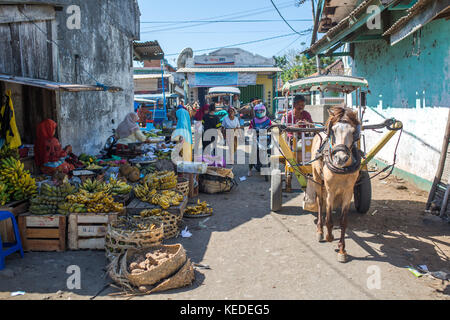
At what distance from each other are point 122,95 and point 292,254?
1076cm

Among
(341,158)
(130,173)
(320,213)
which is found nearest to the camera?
(341,158)

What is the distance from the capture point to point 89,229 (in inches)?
212

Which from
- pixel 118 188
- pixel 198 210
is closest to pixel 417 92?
pixel 198 210

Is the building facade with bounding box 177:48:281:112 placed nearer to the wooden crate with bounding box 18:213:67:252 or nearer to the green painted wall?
the green painted wall

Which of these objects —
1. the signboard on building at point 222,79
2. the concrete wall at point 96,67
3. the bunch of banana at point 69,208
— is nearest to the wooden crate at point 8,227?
the bunch of banana at point 69,208

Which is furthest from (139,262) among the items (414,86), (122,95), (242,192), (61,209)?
(122,95)

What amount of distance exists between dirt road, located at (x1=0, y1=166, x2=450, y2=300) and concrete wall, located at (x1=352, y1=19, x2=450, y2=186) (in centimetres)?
172

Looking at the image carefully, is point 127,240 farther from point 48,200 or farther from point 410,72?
point 410,72

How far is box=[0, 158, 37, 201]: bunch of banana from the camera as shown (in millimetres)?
5500

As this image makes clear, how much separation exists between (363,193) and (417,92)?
366cm

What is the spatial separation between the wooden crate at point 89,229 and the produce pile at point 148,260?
3.31 feet

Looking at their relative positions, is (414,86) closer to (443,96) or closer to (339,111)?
(443,96)

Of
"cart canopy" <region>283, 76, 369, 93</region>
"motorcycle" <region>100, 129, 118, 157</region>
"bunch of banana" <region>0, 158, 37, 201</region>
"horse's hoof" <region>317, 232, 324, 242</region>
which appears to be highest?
"cart canopy" <region>283, 76, 369, 93</region>

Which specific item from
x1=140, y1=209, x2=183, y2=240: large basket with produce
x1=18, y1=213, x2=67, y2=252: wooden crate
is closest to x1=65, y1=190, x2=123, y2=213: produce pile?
x1=18, y1=213, x2=67, y2=252: wooden crate
